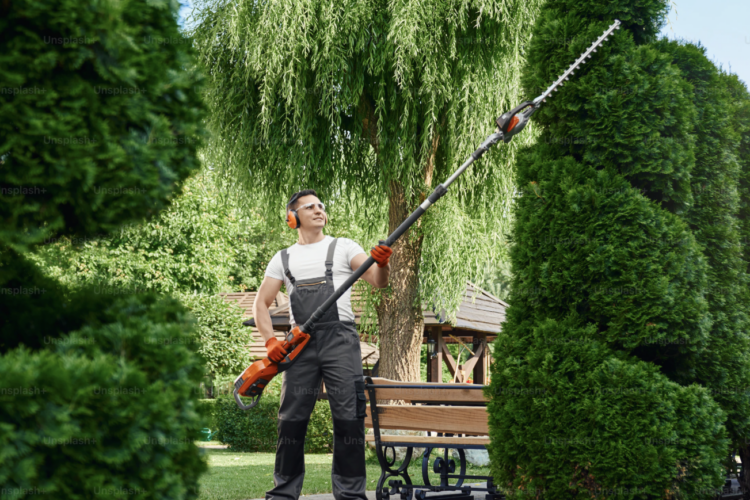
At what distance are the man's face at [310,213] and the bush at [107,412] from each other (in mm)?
2540

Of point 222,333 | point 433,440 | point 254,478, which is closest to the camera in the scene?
point 433,440

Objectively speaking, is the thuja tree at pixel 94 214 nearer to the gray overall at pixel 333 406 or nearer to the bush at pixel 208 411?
the bush at pixel 208 411

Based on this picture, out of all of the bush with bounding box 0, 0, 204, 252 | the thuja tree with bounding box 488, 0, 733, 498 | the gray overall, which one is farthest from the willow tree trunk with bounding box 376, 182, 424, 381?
the bush with bounding box 0, 0, 204, 252

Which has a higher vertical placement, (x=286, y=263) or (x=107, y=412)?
(x=286, y=263)

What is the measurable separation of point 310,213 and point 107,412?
2974 mm

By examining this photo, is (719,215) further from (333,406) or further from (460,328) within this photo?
(460,328)

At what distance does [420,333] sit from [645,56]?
19.6 ft

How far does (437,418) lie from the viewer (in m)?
5.02

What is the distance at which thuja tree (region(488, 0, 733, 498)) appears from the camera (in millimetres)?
3570

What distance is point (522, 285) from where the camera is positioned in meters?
4.08

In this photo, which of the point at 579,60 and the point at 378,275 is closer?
the point at 579,60

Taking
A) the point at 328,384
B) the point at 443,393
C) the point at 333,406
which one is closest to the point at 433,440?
Result: the point at 443,393

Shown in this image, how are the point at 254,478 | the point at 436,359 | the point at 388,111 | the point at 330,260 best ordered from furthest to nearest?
the point at 436,359
the point at 388,111
the point at 254,478
the point at 330,260

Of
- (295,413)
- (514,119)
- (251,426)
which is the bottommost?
(251,426)
